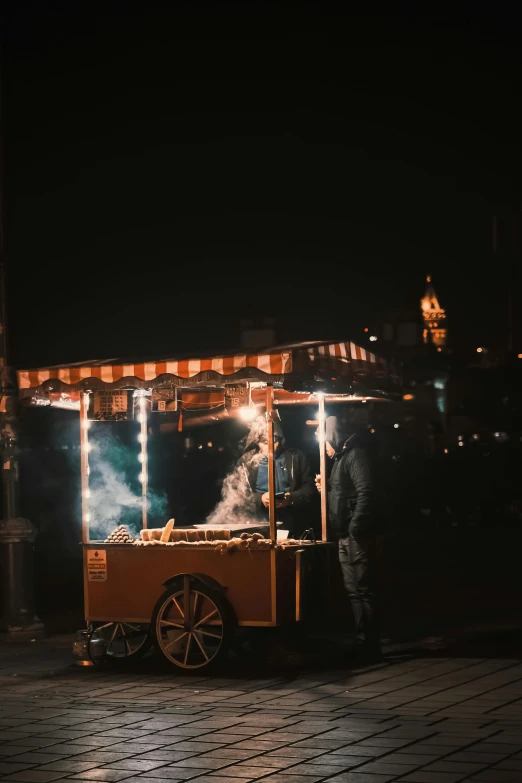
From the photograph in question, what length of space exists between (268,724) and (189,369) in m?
3.37

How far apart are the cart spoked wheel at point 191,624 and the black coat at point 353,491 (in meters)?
1.33

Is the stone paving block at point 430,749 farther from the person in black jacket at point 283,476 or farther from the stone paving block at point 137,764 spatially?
the person in black jacket at point 283,476

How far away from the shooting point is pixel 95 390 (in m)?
10.3

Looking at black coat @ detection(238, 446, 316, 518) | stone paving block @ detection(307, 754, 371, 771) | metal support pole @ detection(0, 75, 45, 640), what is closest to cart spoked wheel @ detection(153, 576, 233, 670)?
black coat @ detection(238, 446, 316, 518)

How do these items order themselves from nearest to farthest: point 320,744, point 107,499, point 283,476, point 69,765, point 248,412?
1. point 69,765
2. point 320,744
3. point 107,499
4. point 283,476
5. point 248,412

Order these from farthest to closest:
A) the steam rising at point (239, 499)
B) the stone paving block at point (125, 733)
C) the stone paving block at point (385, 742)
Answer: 1. the steam rising at point (239, 499)
2. the stone paving block at point (125, 733)
3. the stone paving block at point (385, 742)

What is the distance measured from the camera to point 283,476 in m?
11.8

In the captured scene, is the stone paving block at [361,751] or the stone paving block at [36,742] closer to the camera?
the stone paving block at [361,751]

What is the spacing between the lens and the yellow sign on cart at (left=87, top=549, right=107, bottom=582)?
33.7 ft

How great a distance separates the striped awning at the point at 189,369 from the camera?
9.52 metres

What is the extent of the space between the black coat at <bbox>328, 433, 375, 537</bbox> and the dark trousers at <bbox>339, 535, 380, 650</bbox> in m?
0.12

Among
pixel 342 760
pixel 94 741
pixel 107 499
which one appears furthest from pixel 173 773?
pixel 107 499

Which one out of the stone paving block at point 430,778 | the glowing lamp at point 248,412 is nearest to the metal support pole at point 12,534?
the glowing lamp at point 248,412

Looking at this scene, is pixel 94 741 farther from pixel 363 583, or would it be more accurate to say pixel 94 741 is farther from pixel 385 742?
pixel 363 583
